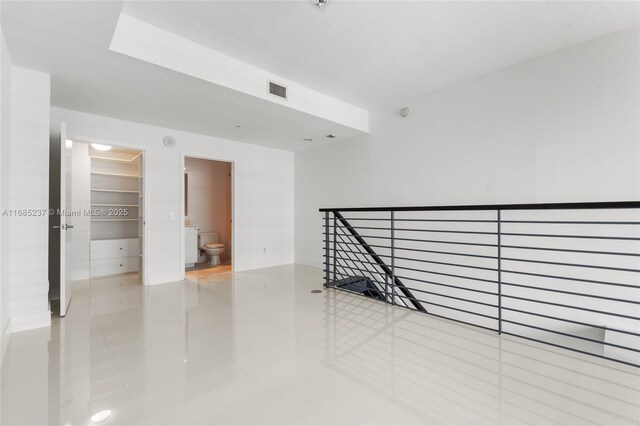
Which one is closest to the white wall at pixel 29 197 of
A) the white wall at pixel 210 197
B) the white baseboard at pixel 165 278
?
the white baseboard at pixel 165 278

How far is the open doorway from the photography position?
481cm

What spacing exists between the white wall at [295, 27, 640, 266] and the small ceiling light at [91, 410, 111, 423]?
152 inches

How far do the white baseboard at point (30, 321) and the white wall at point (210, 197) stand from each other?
12.4ft

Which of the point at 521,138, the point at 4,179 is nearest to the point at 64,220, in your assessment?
the point at 4,179

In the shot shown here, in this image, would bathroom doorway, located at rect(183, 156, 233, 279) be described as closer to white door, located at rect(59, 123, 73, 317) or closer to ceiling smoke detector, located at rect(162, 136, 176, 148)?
ceiling smoke detector, located at rect(162, 136, 176, 148)

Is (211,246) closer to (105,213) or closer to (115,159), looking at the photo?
(105,213)

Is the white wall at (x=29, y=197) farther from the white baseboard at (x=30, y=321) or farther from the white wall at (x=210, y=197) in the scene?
the white wall at (x=210, y=197)

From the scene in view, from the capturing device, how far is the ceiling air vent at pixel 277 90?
3459 mm

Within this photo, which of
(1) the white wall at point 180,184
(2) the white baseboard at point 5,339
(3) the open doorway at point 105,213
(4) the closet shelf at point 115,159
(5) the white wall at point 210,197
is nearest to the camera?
(2) the white baseboard at point 5,339

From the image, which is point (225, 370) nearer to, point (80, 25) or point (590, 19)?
point (80, 25)

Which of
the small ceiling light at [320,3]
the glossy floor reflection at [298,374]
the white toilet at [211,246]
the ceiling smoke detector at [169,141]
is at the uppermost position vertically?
Answer: the small ceiling light at [320,3]

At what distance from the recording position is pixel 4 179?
245cm

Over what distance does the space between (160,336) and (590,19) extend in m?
4.71

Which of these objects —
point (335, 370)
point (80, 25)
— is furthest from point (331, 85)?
point (335, 370)
